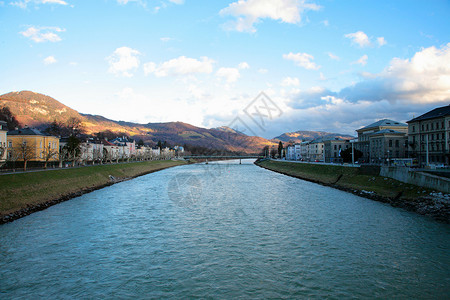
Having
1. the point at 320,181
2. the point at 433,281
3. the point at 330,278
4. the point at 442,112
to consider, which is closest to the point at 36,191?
the point at 330,278

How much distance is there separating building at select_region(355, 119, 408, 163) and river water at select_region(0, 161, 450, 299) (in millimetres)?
58504

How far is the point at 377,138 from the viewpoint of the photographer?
7906 centimetres

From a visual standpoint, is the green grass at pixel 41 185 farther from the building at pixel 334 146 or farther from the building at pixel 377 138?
the building at pixel 334 146

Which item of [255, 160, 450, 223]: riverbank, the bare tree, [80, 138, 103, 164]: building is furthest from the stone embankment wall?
[80, 138, 103, 164]: building

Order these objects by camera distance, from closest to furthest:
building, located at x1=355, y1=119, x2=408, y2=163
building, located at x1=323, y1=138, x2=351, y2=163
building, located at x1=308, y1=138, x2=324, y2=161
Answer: building, located at x1=355, y1=119, x2=408, y2=163, building, located at x1=323, y1=138, x2=351, y2=163, building, located at x1=308, y1=138, x2=324, y2=161

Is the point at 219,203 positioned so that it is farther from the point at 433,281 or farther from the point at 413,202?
the point at 433,281

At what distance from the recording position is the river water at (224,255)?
10.7 meters

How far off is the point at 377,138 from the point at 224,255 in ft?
252

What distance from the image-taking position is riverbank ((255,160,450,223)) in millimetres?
23562

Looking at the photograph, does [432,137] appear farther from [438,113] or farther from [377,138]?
[377,138]

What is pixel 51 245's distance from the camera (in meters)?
15.6

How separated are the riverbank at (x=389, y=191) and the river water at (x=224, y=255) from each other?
187cm

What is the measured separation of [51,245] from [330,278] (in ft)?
44.5

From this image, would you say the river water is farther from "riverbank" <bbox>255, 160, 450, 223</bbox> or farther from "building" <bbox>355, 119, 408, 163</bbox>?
"building" <bbox>355, 119, 408, 163</bbox>
